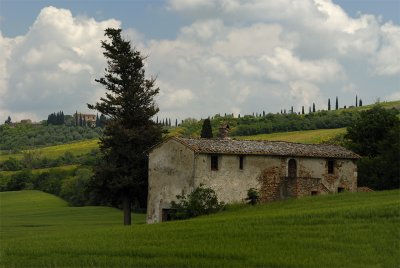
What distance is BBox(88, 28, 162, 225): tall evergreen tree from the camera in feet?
165

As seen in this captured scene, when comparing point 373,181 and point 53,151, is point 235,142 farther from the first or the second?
point 53,151

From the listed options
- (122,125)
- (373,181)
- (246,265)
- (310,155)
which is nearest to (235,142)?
(310,155)

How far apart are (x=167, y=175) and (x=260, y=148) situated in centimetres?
790

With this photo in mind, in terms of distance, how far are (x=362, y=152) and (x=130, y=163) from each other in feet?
98.2

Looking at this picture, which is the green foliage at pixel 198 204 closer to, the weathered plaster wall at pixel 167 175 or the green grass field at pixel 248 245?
the weathered plaster wall at pixel 167 175

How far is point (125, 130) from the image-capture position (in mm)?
49750

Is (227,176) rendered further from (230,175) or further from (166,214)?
(166,214)

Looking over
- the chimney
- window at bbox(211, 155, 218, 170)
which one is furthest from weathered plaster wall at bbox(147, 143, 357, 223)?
the chimney

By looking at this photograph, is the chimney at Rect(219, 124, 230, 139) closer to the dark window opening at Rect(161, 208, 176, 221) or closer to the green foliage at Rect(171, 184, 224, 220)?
the green foliage at Rect(171, 184, 224, 220)

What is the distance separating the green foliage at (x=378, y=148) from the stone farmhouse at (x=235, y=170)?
5459 millimetres

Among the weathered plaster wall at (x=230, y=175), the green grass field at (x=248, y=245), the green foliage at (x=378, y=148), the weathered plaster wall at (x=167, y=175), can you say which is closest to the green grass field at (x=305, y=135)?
the green foliage at (x=378, y=148)

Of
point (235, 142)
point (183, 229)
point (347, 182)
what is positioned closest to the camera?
point (183, 229)

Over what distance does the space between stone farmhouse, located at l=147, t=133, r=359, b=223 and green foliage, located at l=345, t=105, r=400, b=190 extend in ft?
17.9

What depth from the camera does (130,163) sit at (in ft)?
168
